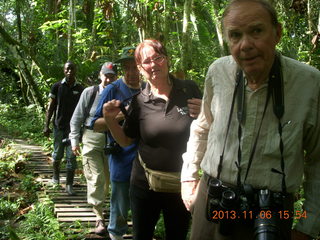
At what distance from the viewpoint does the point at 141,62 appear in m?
3.15

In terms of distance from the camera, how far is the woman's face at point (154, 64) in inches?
121

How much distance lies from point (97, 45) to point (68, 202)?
25.9 ft

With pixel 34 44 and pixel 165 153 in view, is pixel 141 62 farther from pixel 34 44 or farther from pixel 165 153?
pixel 34 44

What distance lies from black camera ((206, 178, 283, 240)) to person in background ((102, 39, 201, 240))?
103cm

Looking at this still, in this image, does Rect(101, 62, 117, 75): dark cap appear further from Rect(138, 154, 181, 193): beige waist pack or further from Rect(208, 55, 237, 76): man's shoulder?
Rect(208, 55, 237, 76): man's shoulder

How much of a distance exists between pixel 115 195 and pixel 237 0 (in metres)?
2.60

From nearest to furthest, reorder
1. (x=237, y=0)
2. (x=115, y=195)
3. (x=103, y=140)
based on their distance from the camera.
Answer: (x=237, y=0)
(x=115, y=195)
(x=103, y=140)

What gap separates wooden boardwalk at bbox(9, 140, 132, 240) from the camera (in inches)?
205

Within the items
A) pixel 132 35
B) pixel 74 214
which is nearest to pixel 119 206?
pixel 74 214

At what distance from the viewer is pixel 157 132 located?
2934 millimetres

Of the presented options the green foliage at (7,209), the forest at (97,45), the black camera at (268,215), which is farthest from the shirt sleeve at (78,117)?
the black camera at (268,215)

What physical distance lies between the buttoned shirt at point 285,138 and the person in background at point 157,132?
93cm

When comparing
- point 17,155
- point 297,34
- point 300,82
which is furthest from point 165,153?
point 297,34

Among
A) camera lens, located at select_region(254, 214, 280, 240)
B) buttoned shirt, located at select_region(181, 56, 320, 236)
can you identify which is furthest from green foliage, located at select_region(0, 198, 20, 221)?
camera lens, located at select_region(254, 214, 280, 240)
